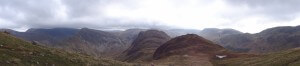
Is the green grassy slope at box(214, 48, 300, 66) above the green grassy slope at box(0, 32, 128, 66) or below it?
below

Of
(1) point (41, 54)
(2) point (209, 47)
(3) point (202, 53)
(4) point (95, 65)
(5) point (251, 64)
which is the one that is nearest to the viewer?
(1) point (41, 54)

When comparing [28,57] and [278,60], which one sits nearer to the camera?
[28,57]

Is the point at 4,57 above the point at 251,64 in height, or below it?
above

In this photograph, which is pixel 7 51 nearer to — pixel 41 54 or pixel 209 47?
pixel 41 54

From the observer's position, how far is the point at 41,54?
2280 inches

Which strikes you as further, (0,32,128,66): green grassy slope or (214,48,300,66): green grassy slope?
(214,48,300,66): green grassy slope

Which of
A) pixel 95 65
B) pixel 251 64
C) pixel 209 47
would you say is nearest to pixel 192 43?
pixel 209 47

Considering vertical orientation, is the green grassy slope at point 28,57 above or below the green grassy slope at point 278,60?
above

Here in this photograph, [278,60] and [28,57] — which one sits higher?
[28,57]

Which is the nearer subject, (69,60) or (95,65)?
(69,60)

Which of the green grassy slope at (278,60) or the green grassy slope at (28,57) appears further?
the green grassy slope at (278,60)

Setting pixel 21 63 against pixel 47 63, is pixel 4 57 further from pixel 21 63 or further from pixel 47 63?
pixel 47 63

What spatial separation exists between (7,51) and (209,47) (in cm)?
13504

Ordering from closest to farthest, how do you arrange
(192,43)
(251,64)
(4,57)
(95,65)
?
(4,57)
(95,65)
(251,64)
(192,43)
